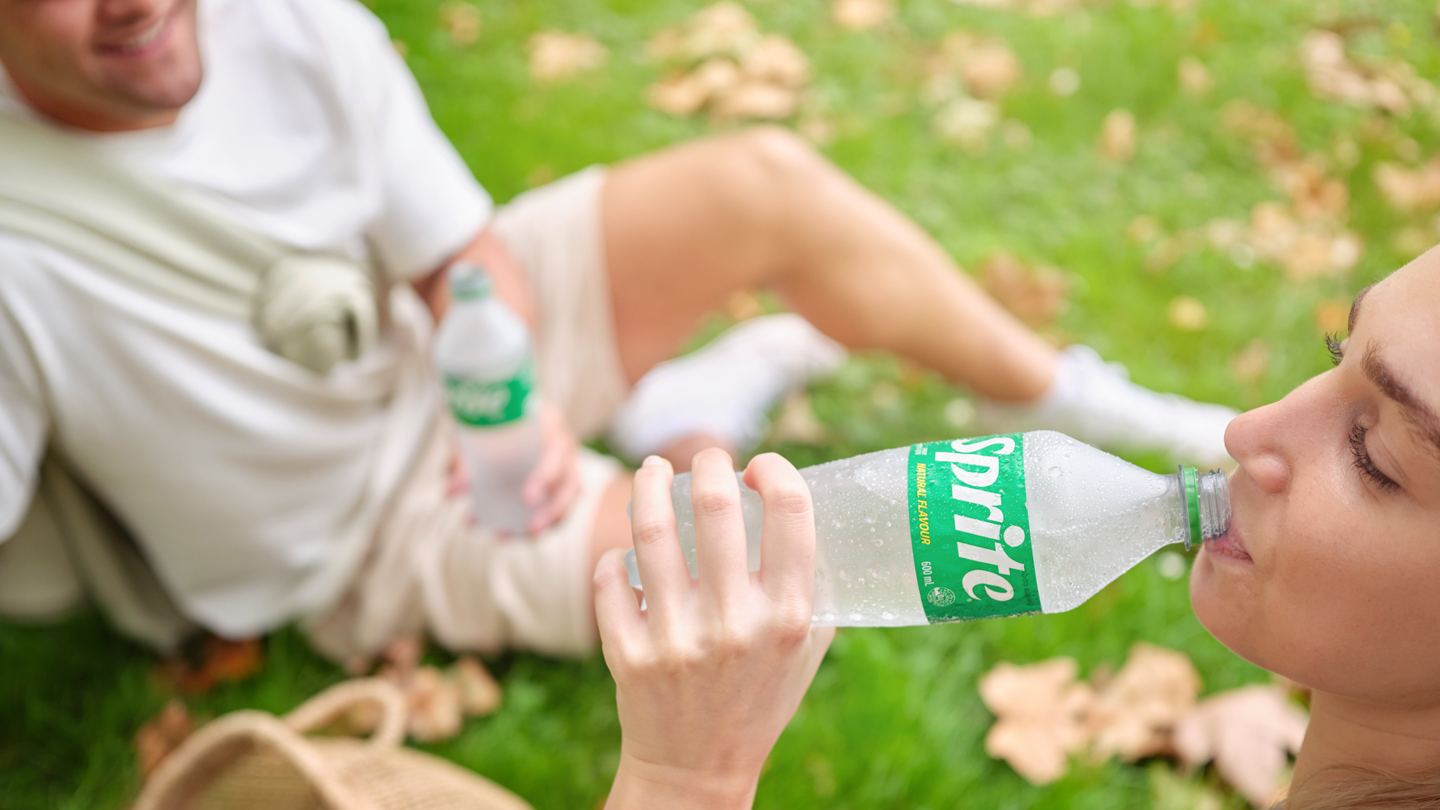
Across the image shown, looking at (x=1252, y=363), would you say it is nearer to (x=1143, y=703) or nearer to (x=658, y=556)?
(x=1143, y=703)

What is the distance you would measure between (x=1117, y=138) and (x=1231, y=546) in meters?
2.81

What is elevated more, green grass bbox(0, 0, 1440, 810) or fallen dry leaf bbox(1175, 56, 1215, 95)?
fallen dry leaf bbox(1175, 56, 1215, 95)

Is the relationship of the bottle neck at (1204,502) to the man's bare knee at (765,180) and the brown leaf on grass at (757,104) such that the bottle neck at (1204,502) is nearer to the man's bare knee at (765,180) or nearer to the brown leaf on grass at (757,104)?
the man's bare knee at (765,180)

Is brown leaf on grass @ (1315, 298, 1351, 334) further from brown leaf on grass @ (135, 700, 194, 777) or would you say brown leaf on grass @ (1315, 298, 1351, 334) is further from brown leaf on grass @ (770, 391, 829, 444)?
brown leaf on grass @ (135, 700, 194, 777)

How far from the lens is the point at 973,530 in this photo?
114 centimetres

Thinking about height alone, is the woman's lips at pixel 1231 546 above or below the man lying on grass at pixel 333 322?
above

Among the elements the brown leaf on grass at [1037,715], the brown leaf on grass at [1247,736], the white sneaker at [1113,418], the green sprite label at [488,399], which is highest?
the green sprite label at [488,399]

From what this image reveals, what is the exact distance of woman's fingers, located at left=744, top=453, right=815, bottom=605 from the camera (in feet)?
3.70

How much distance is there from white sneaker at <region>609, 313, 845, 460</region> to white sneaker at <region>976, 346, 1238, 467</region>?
1.80 ft

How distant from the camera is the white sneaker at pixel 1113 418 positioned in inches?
103

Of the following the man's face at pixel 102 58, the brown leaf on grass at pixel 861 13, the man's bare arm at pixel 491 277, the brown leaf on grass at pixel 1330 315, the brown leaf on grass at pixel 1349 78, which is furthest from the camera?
the brown leaf on grass at pixel 861 13

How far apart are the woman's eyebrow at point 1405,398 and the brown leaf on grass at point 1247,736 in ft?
4.19

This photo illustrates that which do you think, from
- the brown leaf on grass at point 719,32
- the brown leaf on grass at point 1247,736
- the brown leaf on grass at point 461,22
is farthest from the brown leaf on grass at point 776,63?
the brown leaf on grass at point 1247,736

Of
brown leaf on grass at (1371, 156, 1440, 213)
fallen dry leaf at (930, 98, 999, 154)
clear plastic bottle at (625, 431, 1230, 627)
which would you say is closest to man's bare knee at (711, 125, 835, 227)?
clear plastic bottle at (625, 431, 1230, 627)
